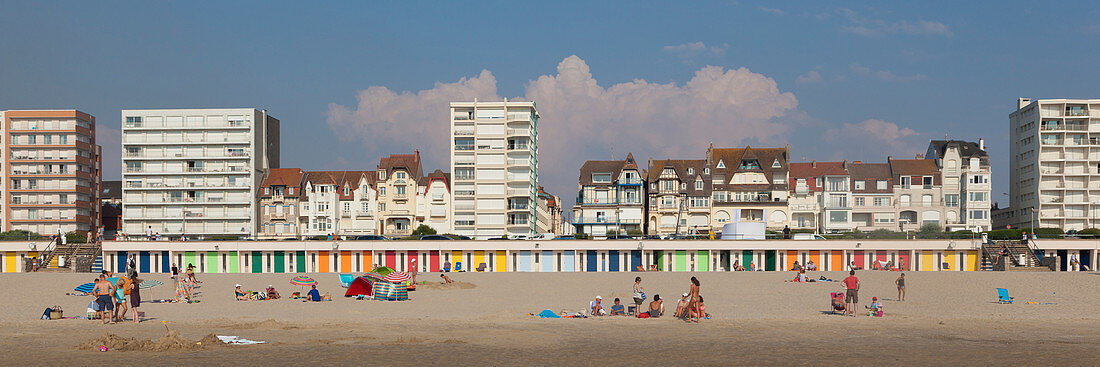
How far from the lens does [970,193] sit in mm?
94812

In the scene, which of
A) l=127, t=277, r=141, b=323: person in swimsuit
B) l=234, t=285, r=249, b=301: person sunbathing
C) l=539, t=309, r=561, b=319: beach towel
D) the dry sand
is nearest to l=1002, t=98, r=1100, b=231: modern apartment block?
the dry sand

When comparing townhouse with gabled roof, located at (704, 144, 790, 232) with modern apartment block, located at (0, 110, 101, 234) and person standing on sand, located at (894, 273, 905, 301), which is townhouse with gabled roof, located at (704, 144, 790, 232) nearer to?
person standing on sand, located at (894, 273, 905, 301)

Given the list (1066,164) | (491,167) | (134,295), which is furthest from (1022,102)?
(134,295)

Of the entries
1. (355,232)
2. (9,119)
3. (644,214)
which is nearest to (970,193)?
(644,214)

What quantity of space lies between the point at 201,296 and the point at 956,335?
89.6 ft

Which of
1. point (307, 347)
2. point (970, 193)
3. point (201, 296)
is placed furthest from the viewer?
point (970, 193)

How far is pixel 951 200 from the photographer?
314 ft

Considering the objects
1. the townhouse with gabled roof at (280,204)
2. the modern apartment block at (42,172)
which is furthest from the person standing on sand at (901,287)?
the modern apartment block at (42,172)

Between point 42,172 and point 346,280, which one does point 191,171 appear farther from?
point 346,280

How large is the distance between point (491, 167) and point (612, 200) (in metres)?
11.8

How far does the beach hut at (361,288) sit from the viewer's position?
37531 mm

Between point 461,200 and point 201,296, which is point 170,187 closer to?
point 461,200

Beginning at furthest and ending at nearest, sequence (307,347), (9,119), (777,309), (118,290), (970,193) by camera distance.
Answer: (9,119) → (970,193) → (777,309) → (118,290) → (307,347)

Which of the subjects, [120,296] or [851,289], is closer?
[120,296]
